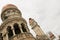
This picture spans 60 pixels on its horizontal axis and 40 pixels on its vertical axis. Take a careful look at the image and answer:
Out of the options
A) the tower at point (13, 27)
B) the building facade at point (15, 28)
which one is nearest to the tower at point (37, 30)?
the building facade at point (15, 28)

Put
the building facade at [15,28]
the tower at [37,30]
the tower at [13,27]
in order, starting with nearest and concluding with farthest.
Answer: the tower at [13,27] → the building facade at [15,28] → the tower at [37,30]

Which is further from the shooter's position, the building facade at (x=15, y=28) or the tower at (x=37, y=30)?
the tower at (x=37, y=30)

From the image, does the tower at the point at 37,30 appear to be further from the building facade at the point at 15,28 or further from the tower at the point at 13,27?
the tower at the point at 13,27

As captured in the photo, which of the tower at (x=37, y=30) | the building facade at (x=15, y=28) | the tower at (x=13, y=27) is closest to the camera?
the tower at (x=13, y=27)

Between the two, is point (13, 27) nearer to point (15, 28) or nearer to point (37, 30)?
point (15, 28)

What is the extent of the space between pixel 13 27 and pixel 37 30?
4.15 meters

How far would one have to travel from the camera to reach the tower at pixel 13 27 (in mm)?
31703

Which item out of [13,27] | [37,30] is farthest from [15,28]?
[37,30]

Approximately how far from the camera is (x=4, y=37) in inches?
1303

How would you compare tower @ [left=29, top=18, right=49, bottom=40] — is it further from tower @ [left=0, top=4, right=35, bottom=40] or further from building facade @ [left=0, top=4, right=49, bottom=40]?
tower @ [left=0, top=4, right=35, bottom=40]

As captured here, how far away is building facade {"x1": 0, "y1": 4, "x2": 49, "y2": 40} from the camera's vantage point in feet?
104

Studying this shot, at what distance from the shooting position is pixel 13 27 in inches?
1342

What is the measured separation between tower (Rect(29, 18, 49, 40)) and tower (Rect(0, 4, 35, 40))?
150 centimetres

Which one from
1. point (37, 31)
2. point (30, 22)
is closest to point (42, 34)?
point (37, 31)
